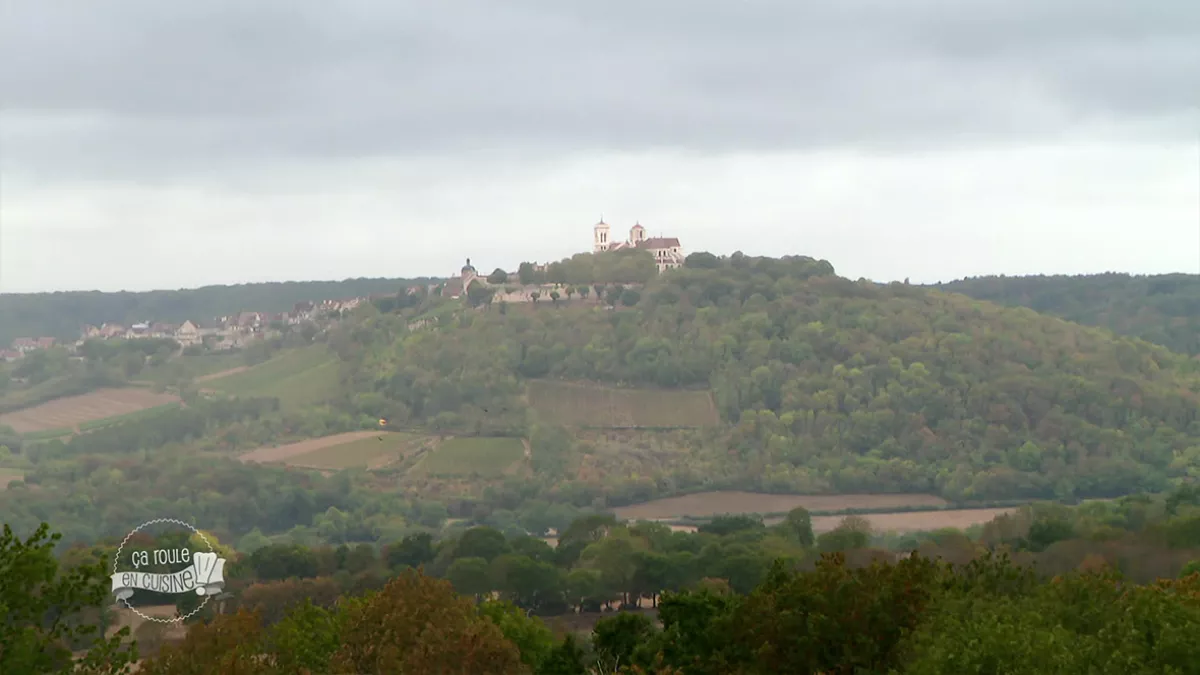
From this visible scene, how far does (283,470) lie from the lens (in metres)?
157

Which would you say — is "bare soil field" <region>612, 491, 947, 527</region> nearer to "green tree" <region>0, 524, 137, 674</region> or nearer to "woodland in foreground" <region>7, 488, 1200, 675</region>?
"woodland in foreground" <region>7, 488, 1200, 675</region>

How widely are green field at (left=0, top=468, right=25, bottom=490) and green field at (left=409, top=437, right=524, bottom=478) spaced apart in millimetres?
39663

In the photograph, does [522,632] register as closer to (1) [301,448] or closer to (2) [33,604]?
(2) [33,604]

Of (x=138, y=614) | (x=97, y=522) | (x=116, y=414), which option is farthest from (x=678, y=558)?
(x=116, y=414)

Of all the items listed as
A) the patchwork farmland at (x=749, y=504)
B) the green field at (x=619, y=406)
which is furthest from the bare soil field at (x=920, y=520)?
the green field at (x=619, y=406)

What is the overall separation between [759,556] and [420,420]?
105m

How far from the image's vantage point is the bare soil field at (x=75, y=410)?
609ft

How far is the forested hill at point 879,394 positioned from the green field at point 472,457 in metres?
4.11

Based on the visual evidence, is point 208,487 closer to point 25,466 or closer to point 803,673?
point 25,466

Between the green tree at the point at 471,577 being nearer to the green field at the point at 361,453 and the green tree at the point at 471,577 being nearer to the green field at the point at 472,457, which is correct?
the green field at the point at 472,457

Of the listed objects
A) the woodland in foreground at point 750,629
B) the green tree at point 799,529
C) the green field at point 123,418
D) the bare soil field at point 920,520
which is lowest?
the bare soil field at point 920,520

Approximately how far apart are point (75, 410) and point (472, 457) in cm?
5730

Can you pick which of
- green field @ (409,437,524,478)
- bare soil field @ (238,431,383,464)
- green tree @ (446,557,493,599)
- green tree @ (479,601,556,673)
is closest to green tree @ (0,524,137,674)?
green tree @ (479,601,556,673)

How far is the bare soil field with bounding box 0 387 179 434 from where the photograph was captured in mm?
185625
